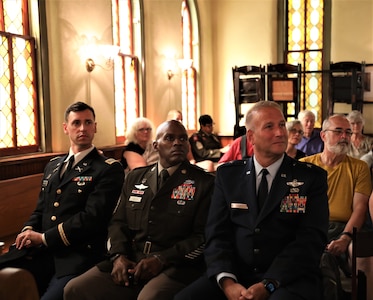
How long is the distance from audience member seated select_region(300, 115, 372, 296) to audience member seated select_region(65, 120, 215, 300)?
85 cm

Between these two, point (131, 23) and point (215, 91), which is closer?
point (131, 23)

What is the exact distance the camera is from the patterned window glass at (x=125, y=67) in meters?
6.79

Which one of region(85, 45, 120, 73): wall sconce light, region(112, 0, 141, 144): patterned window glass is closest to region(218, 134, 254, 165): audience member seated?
region(85, 45, 120, 73): wall sconce light

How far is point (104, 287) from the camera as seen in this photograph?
228 centimetres

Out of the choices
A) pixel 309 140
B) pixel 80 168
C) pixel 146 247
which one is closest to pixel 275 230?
pixel 146 247

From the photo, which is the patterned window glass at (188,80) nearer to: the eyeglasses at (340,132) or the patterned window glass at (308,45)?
the patterned window glass at (308,45)

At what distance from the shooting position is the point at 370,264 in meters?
2.38

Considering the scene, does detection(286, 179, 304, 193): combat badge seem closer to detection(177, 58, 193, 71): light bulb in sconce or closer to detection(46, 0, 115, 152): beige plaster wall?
detection(46, 0, 115, 152): beige plaster wall

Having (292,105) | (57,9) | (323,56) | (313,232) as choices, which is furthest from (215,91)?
(313,232)

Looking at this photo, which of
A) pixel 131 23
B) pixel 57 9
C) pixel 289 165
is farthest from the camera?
pixel 131 23

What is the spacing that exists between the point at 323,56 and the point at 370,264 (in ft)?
23.8

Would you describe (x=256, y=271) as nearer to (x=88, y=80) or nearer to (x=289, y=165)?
(x=289, y=165)

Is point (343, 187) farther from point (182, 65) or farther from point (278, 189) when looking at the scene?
point (182, 65)

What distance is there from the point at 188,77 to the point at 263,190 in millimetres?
7017
